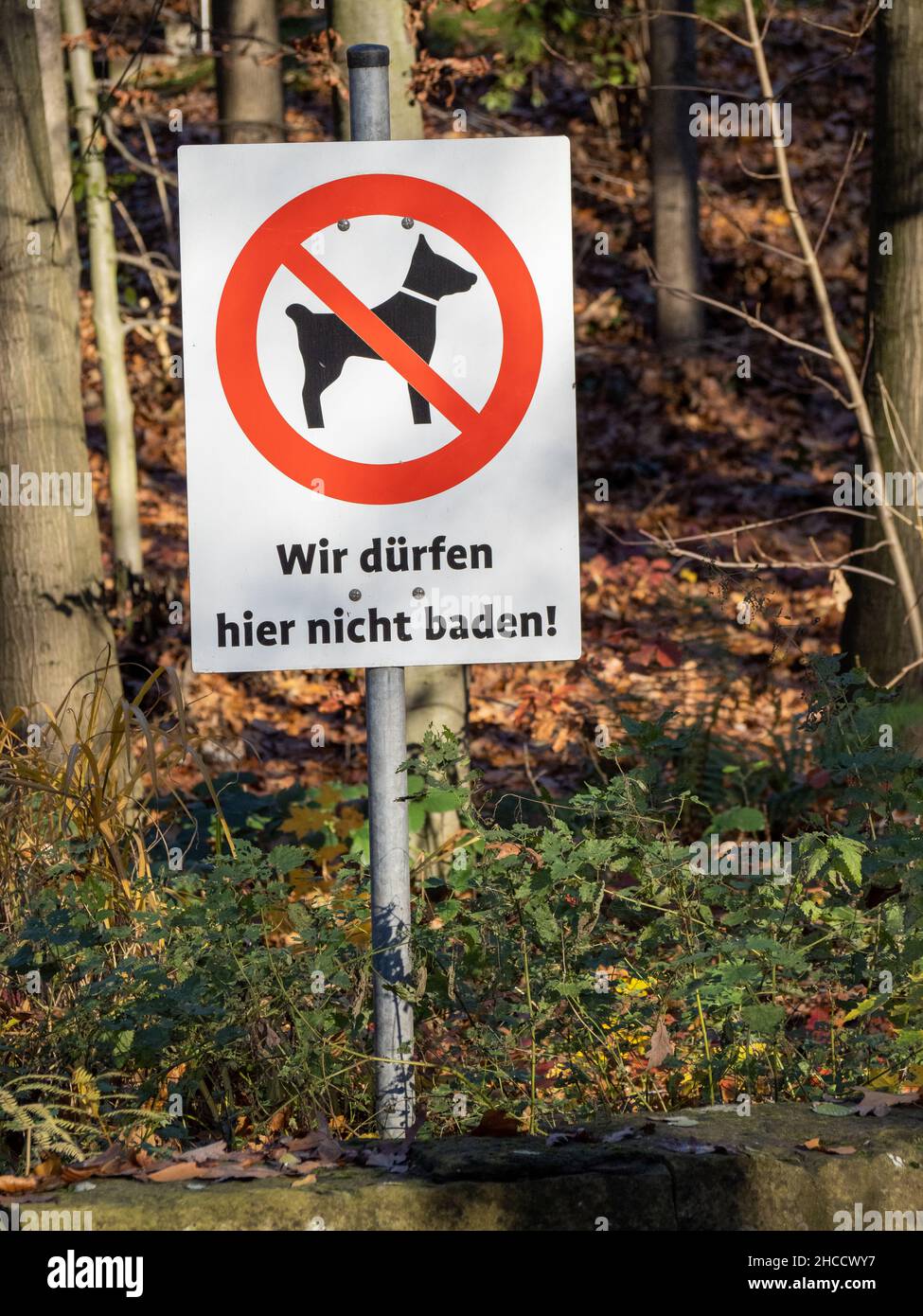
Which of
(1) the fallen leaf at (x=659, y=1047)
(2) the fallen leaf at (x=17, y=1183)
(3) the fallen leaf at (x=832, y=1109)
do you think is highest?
(1) the fallen leaf at (x=659, y=1047)

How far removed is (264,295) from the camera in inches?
117

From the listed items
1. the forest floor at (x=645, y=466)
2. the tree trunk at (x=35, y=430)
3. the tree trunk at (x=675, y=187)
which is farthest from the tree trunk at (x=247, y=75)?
the tree trunk at (x=35, y=430)

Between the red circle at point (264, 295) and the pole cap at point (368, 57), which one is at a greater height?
the pole cap at point (368, 57)

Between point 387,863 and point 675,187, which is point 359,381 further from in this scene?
point 675,187

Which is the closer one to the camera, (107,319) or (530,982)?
(530,982)

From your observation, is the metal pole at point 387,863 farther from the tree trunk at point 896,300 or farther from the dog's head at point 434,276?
the tree trunk at point 896,300

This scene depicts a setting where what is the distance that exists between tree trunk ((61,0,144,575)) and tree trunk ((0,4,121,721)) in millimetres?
3480

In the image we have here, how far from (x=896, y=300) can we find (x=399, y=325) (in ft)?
14.2

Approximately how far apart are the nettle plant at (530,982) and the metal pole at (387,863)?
0.07m

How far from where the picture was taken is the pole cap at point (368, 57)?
2.88m

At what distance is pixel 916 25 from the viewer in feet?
21.3

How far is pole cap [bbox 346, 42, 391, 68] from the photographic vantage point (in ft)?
9.43

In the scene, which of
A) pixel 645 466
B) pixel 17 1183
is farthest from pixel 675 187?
pixel 17 1183
